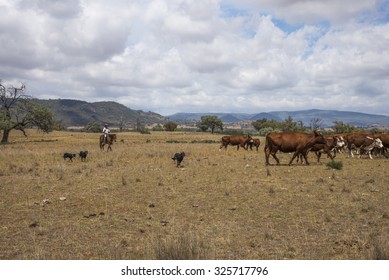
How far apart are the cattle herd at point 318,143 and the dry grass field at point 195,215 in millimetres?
3319

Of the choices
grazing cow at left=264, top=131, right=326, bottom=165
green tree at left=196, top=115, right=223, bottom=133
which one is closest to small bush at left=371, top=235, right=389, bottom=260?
grazing cow at left=264, top=131, right=326, bottom=165

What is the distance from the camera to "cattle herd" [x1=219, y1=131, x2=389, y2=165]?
1958 cm

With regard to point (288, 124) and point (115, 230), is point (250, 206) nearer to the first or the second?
point (115, 230)

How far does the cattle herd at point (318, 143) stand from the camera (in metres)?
19.6

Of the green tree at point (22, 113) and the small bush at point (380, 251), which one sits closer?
the small bush at point (380, 251)

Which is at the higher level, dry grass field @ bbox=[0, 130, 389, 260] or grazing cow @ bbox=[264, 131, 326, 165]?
grazing cow @ bbox=[264, 131, 326, 165]

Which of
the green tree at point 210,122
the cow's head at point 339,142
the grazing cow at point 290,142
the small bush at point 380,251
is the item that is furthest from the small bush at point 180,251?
the green tree at point 210,122

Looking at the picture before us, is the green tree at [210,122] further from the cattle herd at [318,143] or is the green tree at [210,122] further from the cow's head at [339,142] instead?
the cow's head at [339,142]

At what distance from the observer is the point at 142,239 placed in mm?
7578

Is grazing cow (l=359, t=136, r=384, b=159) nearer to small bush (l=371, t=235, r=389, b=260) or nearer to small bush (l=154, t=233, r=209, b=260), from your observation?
small bush (l=371, t=235, r=389, b=260)

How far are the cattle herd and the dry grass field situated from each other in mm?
3319

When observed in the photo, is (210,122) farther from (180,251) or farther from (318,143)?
(180,251)

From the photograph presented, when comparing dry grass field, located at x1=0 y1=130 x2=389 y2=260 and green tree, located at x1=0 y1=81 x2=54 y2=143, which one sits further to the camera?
green tree, located at x1=0 y1=81 x2=54 y2=143

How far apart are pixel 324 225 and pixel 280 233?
1351mm
